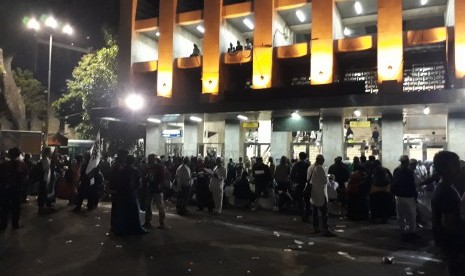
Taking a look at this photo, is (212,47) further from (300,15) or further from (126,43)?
(126,43)

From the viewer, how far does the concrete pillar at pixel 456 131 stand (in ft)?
55.0

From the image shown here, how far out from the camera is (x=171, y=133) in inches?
884

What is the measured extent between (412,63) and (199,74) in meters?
11.9

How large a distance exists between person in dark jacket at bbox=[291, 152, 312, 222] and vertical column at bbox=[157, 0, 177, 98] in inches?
556

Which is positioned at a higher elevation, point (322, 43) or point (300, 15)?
point (300, 15)


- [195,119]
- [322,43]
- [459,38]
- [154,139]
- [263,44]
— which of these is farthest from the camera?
[154,139]

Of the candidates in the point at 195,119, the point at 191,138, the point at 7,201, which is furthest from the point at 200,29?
the point at 7,201

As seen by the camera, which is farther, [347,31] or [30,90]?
[30,90]

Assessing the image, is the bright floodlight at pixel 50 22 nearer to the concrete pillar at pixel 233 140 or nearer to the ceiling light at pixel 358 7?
the concrete pillar at pixel 233 140

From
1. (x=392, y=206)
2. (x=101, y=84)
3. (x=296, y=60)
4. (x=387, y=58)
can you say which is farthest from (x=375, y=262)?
(x=101, y=84)

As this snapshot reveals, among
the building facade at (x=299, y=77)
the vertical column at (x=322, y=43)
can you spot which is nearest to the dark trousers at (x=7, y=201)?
the building facade at (x=299, y=77)

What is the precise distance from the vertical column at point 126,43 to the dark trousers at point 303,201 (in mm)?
16780

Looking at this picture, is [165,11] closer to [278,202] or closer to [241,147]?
[241,147]

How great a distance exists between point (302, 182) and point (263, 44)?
1190cm
